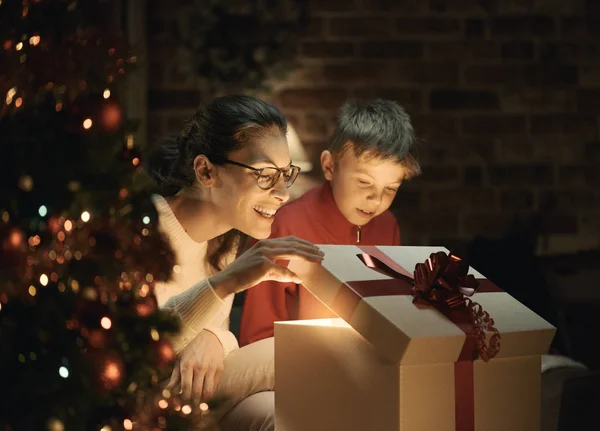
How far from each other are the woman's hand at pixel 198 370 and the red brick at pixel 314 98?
2.07 metres

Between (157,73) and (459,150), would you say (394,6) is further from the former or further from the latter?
(157,73)

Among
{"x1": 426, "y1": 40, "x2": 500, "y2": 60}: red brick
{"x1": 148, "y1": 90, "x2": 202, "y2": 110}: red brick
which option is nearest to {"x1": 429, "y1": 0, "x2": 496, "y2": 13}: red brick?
{"x1": 426, "y1": 40, "x2": 500, "y2": 60}: red brick

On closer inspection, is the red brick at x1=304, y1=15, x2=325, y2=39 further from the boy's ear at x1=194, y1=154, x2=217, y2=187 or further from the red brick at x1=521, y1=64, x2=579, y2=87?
the boy's ear at x1=194, y1=154, x2=217, y2=187

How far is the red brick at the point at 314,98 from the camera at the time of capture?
11.9 ft

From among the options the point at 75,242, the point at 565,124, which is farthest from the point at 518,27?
the point at 75,242

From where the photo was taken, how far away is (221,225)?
6.13 feet

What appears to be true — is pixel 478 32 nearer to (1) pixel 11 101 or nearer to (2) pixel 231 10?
(2) pixel 231 10

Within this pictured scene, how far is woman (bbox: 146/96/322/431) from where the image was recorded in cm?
158

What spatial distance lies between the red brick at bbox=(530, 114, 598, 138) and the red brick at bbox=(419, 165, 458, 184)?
1.33ft

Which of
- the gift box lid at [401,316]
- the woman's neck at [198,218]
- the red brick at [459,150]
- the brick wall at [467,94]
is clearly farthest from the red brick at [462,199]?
the gift box lid at [401,316]

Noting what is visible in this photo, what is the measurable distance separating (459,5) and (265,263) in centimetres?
249

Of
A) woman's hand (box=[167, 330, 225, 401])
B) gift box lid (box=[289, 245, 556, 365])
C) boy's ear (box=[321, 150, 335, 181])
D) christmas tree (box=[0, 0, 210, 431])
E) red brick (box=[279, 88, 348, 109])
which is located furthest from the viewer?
red brick (box=[279, 88, 348, 109])

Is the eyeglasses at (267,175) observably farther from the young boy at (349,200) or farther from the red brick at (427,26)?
the red brick at (427,26)

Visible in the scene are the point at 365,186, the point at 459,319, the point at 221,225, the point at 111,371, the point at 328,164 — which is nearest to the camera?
the point at 111,371
